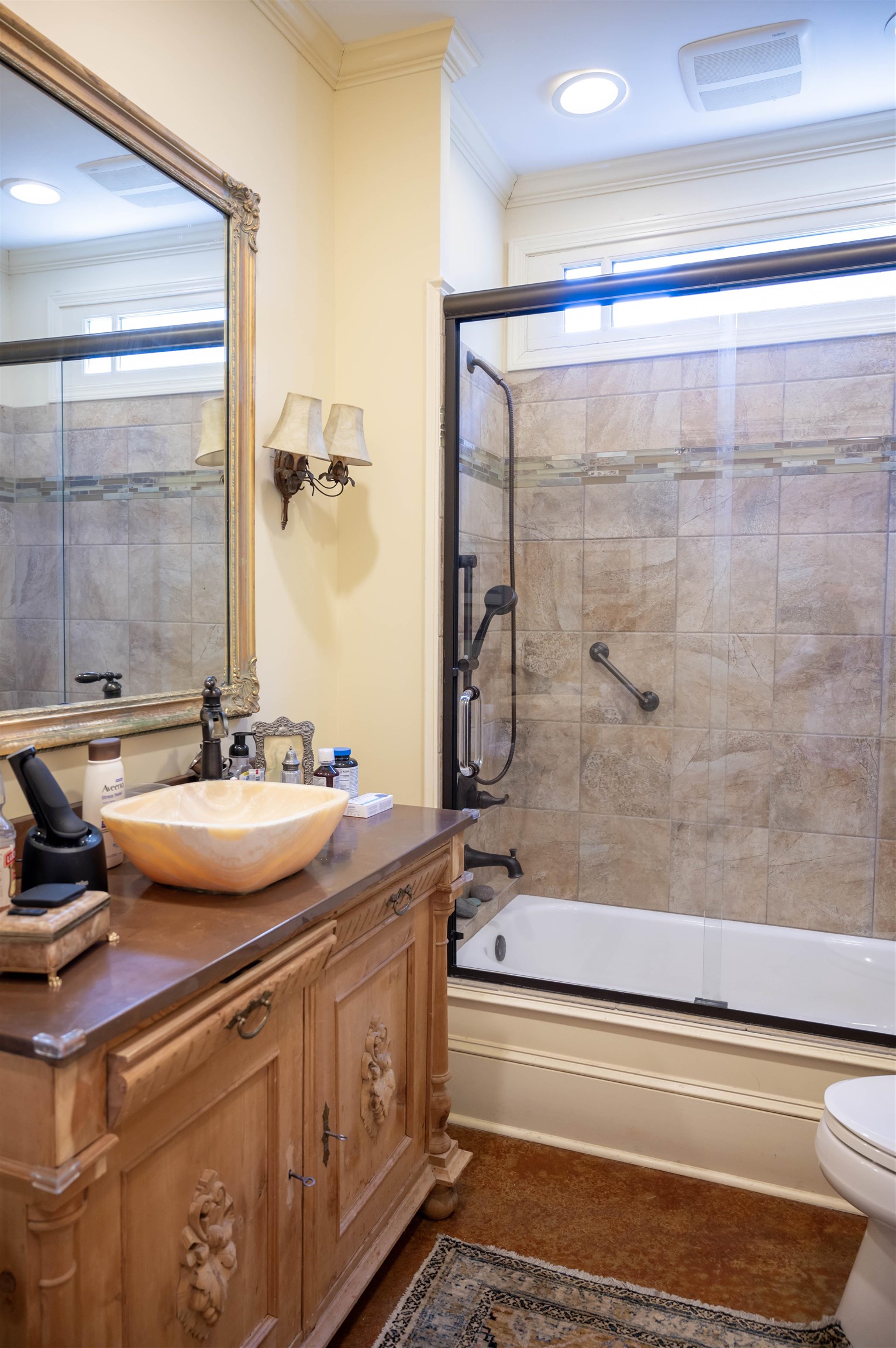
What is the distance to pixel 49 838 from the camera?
1175 millimetres

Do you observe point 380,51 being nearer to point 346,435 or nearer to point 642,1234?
point 346,435

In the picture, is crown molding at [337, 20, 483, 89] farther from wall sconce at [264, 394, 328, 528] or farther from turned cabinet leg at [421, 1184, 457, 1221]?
turned cabinet leg at [421, 1184, 457, 1221]

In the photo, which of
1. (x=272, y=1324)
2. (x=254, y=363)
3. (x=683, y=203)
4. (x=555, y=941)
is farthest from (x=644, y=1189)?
(x=683, y=203)

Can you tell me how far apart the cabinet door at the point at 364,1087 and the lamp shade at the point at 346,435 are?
3.75 feet

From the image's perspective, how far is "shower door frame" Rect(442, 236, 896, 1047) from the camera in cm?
205

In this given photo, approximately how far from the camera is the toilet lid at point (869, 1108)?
1481mm

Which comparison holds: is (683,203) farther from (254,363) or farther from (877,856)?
(877,856)

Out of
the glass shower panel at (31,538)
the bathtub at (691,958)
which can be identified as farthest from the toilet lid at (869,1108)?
the glass shower panel at (31,538)

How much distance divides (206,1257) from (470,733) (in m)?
1.60

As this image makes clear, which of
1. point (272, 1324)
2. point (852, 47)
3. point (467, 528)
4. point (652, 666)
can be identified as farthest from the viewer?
point (652, 666)

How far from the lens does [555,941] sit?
2697 mm

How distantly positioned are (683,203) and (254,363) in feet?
5.77

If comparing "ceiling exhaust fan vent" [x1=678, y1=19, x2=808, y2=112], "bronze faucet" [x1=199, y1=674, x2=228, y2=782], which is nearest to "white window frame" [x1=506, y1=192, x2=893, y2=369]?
"ceiling exhaust fan vent" [x1=678, y1=19, x2=808, y2=112]

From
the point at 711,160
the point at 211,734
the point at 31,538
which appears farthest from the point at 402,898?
the point at 711,160
